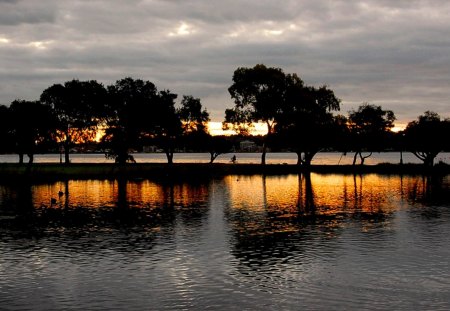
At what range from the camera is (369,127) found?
14288 cm

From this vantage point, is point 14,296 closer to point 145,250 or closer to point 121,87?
point 145,250

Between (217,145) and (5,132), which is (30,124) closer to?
(5,132)

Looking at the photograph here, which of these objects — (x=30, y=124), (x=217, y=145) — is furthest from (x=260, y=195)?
(x=217, y=145)

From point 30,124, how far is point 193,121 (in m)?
37.7

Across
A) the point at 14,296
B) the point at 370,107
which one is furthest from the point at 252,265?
the point at 370,107

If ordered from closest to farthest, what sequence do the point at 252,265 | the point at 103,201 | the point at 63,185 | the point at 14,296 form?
1. the point at 14,296
2. the point at 252,265
3. the point at 103,201
4. the point at 63,185

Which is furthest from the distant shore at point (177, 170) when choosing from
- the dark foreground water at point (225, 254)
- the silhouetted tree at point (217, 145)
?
the dark foreground water at point (225, 254)

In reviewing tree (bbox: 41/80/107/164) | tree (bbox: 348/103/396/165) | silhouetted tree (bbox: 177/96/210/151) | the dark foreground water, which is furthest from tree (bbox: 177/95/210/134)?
the dark foreground water

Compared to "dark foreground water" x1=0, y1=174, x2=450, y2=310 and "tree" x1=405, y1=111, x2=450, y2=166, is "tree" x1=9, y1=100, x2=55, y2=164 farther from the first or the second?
"tree" x1=405, y1=111, x2=450, y2=166

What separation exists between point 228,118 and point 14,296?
347ft

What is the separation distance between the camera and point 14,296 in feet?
80.0

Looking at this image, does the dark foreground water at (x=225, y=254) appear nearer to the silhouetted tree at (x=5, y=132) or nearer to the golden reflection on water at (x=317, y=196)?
the golden reflection on water at (x=317, y=196)

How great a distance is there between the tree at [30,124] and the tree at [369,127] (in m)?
71.9

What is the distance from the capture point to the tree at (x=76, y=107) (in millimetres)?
134250
